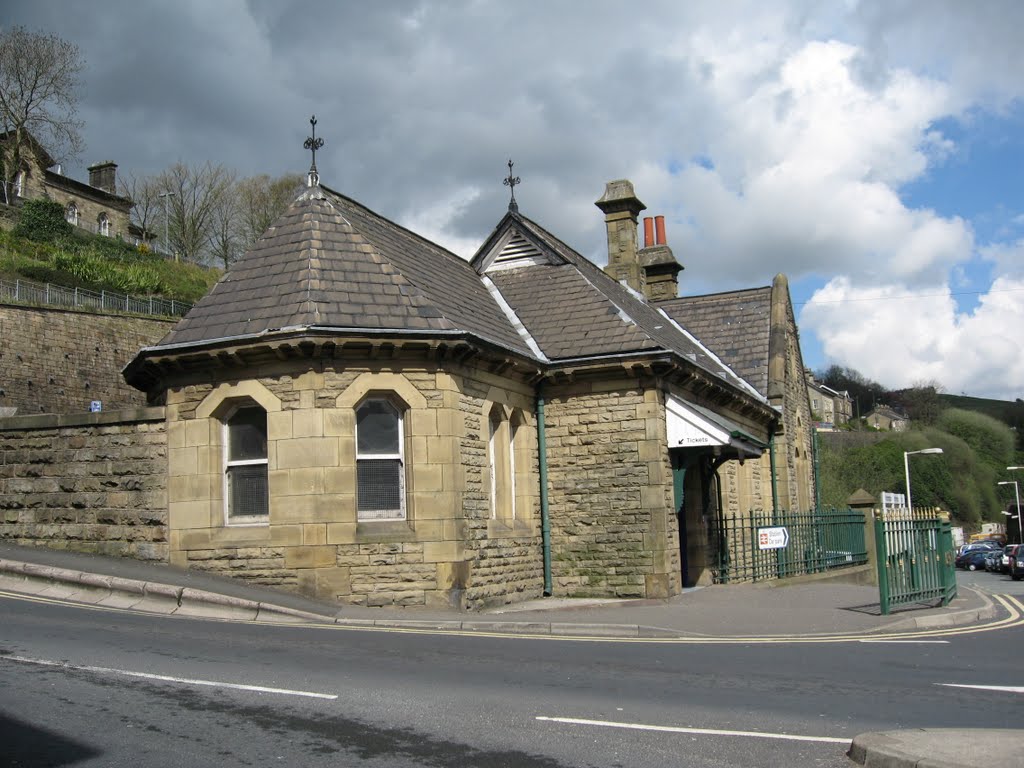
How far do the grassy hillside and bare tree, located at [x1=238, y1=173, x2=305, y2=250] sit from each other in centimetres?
1104

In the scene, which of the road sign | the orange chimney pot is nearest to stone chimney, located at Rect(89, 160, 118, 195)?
Result: the orange chimney pot

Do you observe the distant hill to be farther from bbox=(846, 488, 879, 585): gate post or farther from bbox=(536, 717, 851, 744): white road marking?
bbox=(536, 717, 851, 744): white road marking

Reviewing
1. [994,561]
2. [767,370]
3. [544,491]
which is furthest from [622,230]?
[994,561]

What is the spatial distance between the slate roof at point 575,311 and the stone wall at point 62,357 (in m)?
19.0

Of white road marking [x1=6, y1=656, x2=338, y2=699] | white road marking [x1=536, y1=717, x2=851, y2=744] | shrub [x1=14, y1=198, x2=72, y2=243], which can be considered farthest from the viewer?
shrub [x1=14, y1=198, x2=72, y2=243]

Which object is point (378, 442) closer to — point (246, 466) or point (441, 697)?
point (246, 466)

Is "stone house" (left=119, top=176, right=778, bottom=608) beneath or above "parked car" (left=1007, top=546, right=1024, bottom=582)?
above

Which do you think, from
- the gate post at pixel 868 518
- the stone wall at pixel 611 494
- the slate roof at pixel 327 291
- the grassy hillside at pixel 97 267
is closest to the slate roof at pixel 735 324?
the gate post at pixel 868 518

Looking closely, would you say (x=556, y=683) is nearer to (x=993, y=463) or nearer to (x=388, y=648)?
(x=388, y=648)

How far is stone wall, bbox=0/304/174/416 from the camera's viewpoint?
3622 centimetres

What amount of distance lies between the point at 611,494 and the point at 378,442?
14.5ft

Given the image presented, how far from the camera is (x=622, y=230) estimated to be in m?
28.6

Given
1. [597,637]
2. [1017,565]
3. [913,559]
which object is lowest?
[1017,565]

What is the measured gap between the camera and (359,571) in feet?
47.8
